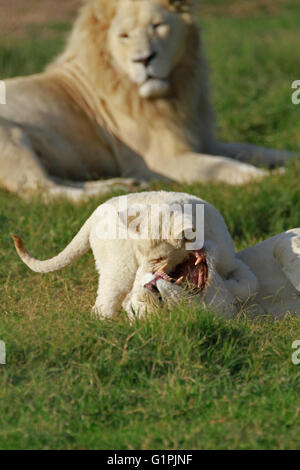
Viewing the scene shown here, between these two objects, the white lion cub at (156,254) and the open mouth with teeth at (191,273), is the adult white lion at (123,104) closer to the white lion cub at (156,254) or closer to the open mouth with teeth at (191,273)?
the white lion cub at (156,254)

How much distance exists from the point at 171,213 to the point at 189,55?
3.83 meters

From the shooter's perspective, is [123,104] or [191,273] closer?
[191,273]

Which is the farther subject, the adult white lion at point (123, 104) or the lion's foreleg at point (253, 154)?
the lion's foreleg at point (253, 154)

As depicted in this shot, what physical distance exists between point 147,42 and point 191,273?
335cm

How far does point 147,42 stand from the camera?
6.49 meters

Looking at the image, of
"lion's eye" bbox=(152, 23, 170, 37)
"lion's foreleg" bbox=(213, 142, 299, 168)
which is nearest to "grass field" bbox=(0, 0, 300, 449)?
"lion's eye" bbox=(152, 23, 170, 37)

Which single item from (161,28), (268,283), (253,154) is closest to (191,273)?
(268,283)

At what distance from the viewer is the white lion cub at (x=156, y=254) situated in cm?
346

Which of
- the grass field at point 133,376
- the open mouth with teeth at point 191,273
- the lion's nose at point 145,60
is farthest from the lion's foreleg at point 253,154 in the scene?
the open mouth with teeth at point 191,273

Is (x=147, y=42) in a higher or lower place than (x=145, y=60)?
higher

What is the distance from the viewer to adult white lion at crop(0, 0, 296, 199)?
6574 millimetres

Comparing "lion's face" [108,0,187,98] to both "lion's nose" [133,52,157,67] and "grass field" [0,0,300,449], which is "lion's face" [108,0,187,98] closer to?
"lion's nose" [133,52,157,67]

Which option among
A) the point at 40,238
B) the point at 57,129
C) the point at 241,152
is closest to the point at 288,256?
the point at 40,238

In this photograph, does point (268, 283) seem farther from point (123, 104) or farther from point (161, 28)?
point (123, 104)
